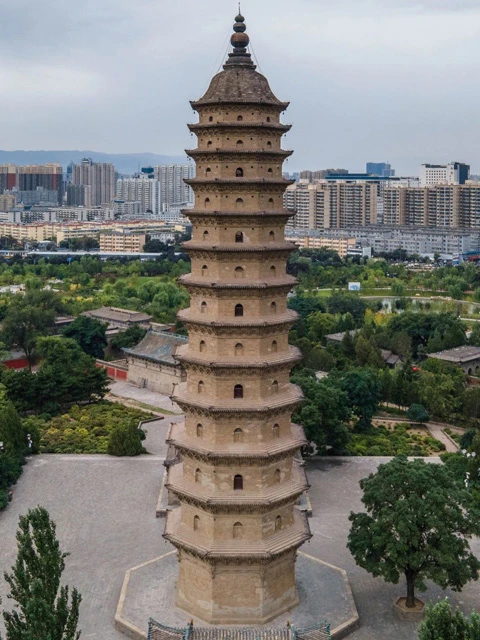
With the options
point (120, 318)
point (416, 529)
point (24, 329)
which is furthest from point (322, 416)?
point (120, 318)

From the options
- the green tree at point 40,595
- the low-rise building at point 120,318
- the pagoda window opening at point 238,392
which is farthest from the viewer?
the low-rise building at point 120,318

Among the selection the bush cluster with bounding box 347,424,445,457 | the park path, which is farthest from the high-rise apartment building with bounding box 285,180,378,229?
the bush cluster with bounding box 347,424,445,457

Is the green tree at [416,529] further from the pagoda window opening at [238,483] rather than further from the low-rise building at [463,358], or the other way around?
the low-rise building at [463,358]

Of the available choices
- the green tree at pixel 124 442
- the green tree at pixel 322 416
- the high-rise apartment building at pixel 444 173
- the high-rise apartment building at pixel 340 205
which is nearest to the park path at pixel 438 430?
the green tree at pixel 322 416

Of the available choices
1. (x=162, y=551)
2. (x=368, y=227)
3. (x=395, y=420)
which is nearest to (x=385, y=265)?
(x=368, y=227)

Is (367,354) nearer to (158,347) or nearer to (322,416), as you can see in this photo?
(158,347)

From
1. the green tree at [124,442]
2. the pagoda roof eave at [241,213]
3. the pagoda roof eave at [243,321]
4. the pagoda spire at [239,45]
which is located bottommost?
the green tree at [124,442]

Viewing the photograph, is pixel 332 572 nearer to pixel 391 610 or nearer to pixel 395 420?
pixel 391 610
